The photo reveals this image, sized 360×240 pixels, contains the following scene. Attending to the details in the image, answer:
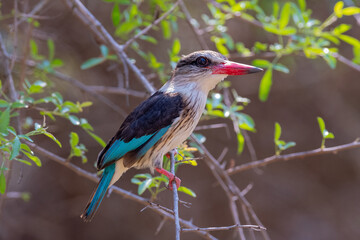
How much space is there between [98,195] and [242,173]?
3.73m

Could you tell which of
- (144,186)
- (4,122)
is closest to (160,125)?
(144,186)

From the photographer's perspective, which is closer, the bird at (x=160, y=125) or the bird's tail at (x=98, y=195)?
the bird's tail at (x=98, y=195)

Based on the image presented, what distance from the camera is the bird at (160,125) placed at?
289 centimetres

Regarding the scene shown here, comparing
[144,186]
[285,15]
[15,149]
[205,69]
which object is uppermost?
[15,149]

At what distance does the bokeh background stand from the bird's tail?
8.44ft

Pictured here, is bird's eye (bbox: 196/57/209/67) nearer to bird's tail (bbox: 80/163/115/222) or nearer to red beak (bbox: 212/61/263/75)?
red beak (bbox: 212/61/263/75)

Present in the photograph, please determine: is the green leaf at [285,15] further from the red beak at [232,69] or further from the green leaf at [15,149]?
the green leaf at [15,149]

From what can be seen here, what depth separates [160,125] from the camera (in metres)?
2.94

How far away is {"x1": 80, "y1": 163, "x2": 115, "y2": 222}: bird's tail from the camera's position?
9.01ft

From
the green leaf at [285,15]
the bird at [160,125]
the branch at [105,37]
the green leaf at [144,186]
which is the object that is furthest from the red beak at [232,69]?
the green leaf at [144,186]

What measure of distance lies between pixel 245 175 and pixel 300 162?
84 centimetres

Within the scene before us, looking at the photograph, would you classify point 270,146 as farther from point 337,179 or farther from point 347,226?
point 347,226

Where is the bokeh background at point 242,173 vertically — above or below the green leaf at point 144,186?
below

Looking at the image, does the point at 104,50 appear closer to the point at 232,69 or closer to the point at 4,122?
the point at 232,69
